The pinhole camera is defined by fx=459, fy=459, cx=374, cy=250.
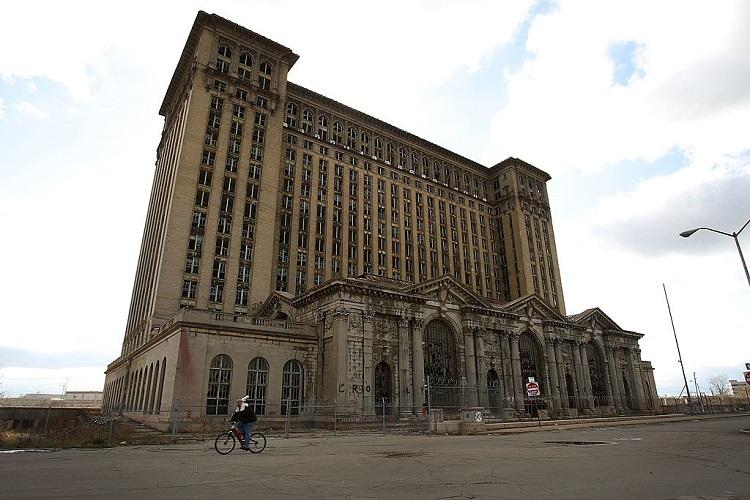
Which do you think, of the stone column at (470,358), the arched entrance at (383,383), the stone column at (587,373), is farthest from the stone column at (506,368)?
the arched entrance at (383,383)

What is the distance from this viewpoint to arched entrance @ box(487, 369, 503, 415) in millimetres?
38019

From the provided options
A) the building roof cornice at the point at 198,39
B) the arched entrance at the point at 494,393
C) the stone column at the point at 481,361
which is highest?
the building roof cornice at the point at 198,39

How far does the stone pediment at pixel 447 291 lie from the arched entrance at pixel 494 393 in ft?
24.6

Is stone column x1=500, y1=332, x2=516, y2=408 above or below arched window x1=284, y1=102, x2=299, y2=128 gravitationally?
below

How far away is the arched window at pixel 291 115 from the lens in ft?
235

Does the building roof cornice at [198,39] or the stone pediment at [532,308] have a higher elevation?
the building roof cornice at [198,39]

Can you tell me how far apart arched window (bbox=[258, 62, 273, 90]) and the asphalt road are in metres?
59.8

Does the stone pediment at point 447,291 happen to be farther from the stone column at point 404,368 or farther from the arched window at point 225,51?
the arched window at point 225,51

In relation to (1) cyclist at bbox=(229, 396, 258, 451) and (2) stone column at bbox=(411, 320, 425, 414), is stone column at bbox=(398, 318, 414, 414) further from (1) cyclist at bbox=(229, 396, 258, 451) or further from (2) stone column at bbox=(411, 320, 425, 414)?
(1) cyclist at bbox=(229, 396, 258, 451)

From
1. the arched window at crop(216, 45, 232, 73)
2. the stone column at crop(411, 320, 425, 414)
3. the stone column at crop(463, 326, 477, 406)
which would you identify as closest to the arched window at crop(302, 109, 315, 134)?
the arched window at crop(216, 45, 232, 73)

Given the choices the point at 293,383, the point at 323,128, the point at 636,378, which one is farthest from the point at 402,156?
the point at 293,383

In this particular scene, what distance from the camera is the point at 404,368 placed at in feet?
138

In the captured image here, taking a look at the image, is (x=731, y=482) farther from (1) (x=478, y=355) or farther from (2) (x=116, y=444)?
(1) (x=478, y=355)

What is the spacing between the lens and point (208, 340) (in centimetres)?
3522
